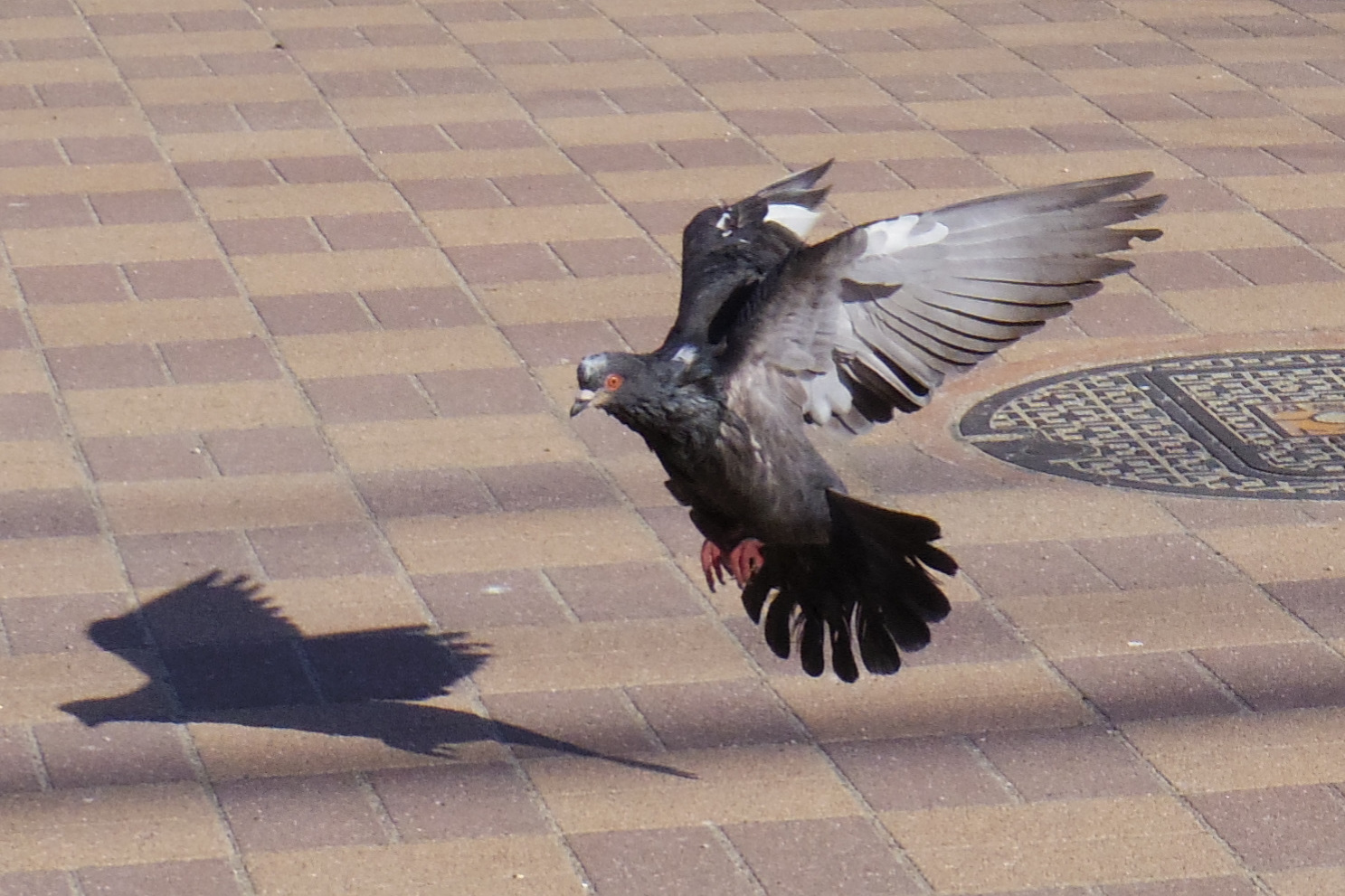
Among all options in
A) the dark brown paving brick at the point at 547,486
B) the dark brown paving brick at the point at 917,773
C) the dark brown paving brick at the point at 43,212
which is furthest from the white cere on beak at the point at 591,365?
the dark brown paving brick at the point at 43,212

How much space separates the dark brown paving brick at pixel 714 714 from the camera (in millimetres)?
4102

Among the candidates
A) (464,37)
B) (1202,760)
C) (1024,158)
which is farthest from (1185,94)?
(1202,760)

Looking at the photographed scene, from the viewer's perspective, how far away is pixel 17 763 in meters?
3.99

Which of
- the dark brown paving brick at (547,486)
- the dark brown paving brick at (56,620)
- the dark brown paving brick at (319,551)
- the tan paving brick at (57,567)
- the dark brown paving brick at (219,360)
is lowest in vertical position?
the dark brown paving brick at (219,360)

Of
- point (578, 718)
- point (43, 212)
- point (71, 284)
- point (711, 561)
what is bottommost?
point (43, 212)

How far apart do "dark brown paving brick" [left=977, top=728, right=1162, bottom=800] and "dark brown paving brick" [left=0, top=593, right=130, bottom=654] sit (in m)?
1.74

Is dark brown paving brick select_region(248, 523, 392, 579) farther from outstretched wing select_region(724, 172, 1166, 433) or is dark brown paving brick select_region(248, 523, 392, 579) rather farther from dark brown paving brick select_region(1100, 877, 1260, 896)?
dark brown paving brick select_region(1100, 877, 1260, 896)

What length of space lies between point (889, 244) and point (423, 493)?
1677mm

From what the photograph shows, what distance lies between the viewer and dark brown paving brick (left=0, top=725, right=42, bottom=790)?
391 cm

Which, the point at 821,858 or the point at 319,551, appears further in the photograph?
the point at 319,551

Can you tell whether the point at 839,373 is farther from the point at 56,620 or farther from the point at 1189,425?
the point at 1189,425

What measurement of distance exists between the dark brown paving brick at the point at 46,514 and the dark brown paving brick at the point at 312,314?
1.19 m

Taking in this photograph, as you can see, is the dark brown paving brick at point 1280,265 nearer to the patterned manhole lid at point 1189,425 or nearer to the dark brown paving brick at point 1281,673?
the patterned manhole lid at point 1189,425

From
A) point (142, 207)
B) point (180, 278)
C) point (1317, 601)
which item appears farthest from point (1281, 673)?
point (142, 207)
